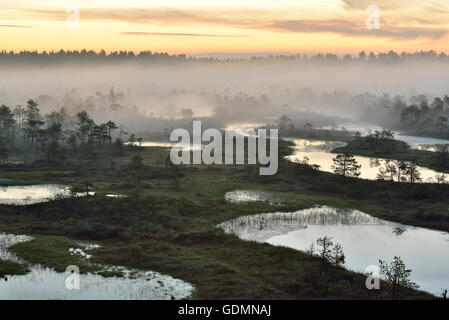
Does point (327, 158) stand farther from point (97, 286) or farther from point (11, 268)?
point (11, 268)

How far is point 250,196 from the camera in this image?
8256 centimetres

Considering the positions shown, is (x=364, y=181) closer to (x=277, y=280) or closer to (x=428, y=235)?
(x=428, y=235)

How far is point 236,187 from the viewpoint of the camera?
89125 millimetres

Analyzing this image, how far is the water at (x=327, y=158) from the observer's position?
99.6 metres

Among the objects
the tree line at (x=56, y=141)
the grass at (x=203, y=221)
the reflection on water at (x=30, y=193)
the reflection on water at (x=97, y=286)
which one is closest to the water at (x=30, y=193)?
the reflection on water at (x=30, y=193)

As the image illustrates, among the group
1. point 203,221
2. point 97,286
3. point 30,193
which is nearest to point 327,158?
point 203,221

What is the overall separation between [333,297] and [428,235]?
2658 centimetres

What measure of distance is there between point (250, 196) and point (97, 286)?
42522 millimetres

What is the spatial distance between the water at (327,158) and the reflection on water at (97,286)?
6077 cm

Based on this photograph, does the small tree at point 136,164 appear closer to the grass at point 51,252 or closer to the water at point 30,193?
the water at point 30,193

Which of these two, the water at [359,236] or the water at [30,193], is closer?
the water at [359,236]

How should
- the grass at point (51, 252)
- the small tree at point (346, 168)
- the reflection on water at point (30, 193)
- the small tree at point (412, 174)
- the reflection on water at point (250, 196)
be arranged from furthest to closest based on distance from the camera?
the small tree at point (346, 168) < the small tree at point (412, 174) < the reflection on water at point (250, 196) < the reflection on water at point (30, 193) < the grass at point (51, 252)
